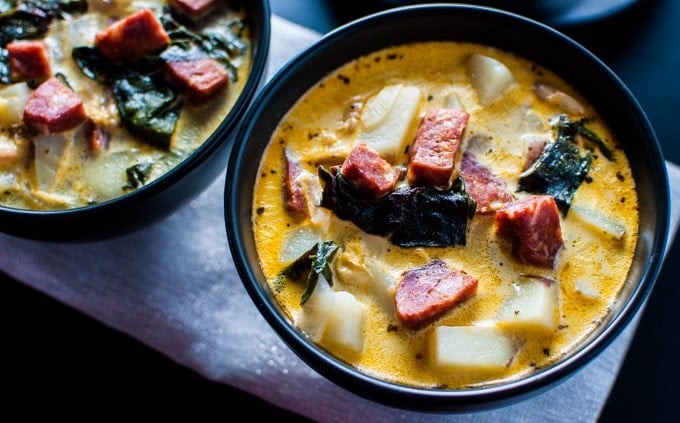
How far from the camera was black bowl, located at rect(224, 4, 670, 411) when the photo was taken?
6.51 ft

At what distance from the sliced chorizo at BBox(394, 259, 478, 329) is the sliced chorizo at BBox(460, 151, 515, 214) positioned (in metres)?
0.23

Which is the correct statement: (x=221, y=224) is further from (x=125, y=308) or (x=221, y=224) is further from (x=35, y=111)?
(x=35, y=111)

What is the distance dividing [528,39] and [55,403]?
2221mm

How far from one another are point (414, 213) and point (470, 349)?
16.8 inches

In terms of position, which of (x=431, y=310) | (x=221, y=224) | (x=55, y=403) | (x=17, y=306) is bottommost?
(x=55, y=403)

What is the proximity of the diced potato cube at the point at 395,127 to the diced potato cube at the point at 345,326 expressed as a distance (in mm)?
482

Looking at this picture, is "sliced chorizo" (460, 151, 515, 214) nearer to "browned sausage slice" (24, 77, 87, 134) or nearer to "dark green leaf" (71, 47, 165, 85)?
"dark green leaf" (71, 47, 165, 85)

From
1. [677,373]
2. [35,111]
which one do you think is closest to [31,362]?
[35,111]

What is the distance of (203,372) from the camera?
2.66 meters

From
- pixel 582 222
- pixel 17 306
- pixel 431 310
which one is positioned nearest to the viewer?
pixel 431 310

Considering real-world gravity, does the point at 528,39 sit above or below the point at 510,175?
above

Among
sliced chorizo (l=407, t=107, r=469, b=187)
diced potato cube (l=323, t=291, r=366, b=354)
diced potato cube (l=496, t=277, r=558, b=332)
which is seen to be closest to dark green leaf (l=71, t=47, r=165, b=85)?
sliced chorizo (l=407, t=107, r=469, b=187)

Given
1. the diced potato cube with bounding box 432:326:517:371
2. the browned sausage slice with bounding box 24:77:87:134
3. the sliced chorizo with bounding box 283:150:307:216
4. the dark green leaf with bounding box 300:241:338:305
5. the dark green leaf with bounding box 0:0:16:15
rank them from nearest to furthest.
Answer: the diced potato cube with bounding box 432:326:517:371
the dark green leaf with bounding box 300:241:338:305
the sliced chorizo with bounding box 283:150:307:216
the browned sausage slice with bounding box 24:77:87:134
the dark green leaf with bounding box 0:0:16:15

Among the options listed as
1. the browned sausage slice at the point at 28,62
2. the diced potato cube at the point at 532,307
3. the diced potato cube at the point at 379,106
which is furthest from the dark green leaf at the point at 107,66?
the diced potato cube at the point at 532,307
